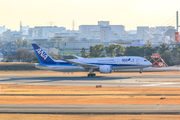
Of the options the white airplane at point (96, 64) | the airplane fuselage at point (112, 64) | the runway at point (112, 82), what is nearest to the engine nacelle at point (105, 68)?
the white airplane at point (96, 64)

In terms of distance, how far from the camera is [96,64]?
6341cm

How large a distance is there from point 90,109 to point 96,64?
3410 cm

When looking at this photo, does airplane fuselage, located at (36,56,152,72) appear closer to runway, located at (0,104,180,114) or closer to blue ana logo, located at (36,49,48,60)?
blue ana logo, located at (36,49,48,60)

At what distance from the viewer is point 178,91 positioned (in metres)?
41.7

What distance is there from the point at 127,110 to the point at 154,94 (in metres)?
11.5

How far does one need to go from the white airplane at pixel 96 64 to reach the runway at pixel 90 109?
30.8 metres

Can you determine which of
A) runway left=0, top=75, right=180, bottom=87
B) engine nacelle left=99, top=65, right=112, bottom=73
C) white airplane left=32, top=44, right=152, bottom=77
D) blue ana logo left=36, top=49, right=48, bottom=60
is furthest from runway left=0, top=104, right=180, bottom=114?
blue ana logo left=36, top=49, right=48, bottom=60

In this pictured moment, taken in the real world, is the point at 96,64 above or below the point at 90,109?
above

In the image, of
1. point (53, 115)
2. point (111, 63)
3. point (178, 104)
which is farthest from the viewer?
point (111, 63)

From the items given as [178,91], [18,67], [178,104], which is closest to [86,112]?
[178,104]

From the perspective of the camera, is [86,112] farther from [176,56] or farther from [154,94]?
[176,56]
